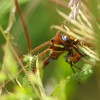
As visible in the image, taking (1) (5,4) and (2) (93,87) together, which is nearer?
(1) (5,4)

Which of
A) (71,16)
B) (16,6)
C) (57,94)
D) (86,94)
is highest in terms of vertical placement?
(16,6)

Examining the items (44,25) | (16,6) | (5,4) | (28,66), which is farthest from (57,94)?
(44,25)

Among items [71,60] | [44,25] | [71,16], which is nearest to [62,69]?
[71,60]

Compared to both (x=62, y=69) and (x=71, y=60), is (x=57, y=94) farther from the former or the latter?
(x=62, y=69)

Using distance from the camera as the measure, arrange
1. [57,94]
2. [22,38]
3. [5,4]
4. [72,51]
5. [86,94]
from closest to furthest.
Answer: [57,94] < [72,51] < [5,4] < [86,94] < [22,38]

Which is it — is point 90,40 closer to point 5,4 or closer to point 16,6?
point 16,6

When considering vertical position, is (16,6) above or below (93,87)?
above

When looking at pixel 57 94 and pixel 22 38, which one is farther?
pixel 22 38

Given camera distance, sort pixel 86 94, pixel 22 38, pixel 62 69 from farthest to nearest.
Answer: pixel 22 38, pixel 86 94, pixel 62 69

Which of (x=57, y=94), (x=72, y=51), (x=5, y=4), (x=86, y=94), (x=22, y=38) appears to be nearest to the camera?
(x=57, y=94)
